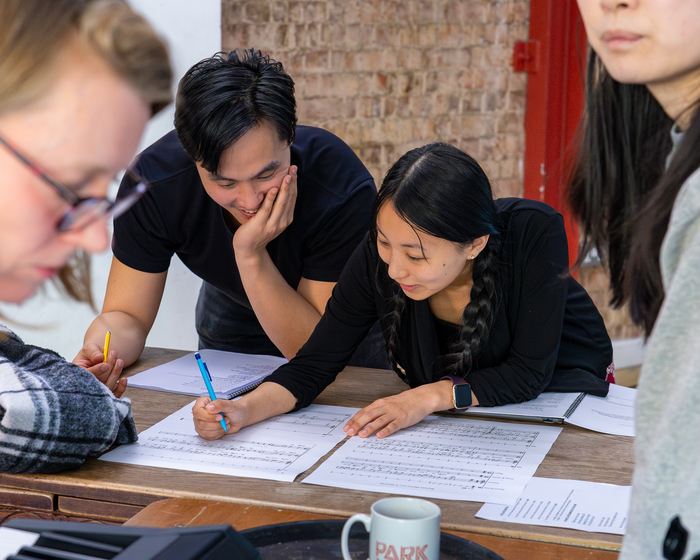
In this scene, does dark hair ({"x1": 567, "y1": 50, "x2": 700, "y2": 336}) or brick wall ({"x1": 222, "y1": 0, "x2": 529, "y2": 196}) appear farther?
brick wall ({"x1": 222, "y1": 0, "x2": 529, "y2": 196})

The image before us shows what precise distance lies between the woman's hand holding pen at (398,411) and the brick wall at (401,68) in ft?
6.14

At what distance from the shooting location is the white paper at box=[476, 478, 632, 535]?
38.8 inches

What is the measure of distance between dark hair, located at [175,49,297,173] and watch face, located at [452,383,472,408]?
630mm

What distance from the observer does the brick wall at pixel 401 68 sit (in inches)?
119

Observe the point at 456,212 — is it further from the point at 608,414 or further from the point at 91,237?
the point at 91,237

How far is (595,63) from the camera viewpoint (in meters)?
0.94

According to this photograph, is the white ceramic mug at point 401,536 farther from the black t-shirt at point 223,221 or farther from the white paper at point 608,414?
the black t-shirt at point 223,221

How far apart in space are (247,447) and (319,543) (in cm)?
42

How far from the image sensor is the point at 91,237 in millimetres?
596

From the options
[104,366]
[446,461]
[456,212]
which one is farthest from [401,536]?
[104,366]

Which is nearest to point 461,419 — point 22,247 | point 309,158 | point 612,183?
point 612,183

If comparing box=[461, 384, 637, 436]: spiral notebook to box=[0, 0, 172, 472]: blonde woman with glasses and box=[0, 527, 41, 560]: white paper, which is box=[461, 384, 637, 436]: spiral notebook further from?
box=[0, 0, 172, 472]: blonde woman with glasses

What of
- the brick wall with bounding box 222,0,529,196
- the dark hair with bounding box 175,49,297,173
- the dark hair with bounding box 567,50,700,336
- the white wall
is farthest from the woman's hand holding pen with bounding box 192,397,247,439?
the brick wall with bounding box 222,0,529,196

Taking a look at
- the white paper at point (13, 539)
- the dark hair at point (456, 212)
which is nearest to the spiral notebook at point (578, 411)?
the dark hair at point (456, 212)
